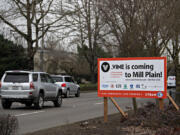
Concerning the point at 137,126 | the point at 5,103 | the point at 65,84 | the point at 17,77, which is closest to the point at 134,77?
the point at 137,126

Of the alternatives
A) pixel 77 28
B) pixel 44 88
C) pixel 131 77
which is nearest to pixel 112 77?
pixel 131 77

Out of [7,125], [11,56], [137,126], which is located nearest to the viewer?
[7,125]

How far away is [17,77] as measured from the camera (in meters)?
19.7

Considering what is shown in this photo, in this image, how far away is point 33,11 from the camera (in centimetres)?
3603

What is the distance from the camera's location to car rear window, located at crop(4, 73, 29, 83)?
19.6 metres

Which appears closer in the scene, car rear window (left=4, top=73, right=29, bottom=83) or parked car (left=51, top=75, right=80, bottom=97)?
car rear window (left=4, top=73, right=29, bottom=83)

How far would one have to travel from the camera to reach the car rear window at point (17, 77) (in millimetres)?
19609

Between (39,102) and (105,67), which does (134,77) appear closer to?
(105,67)

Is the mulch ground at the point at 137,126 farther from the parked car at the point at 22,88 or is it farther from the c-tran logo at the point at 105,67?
the parked car at the point at 22,88

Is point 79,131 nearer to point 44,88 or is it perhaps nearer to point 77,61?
point 44,88

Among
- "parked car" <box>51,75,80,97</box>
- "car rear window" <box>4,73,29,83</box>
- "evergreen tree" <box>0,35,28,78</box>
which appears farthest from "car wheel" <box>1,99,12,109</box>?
"evergreen tree" <box>0,35,28,78</box>

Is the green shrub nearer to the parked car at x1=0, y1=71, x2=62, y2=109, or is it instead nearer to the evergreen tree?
the parked car at x1=0, y1=71, x2=62, y2=109

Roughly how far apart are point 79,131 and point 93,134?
2.08ft

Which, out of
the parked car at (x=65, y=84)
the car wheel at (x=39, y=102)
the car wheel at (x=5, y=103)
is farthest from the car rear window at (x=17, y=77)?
the parked car at (x=65, y=84)
